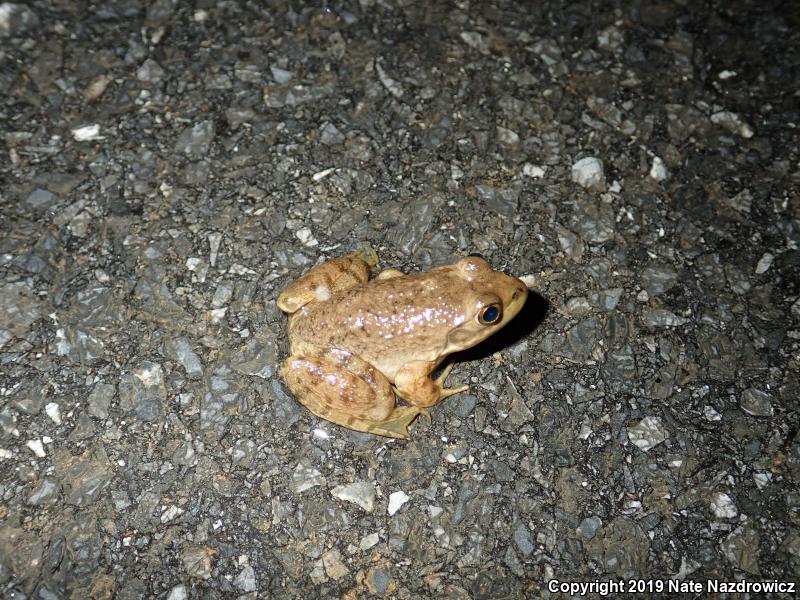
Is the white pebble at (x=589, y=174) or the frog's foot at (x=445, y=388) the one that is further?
the white pebble at (x=589, y=174)

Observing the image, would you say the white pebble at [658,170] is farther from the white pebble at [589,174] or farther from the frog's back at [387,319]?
the frog's back at [387,319]

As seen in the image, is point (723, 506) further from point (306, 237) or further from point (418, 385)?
point (306, 237)

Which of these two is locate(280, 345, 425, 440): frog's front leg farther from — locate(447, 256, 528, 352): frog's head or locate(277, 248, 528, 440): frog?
locate(447, 256, 528, 352): frog's head

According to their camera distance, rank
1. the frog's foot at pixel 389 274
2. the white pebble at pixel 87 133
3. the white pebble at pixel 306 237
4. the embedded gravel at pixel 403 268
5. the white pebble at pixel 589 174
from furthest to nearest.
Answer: the white pebble at pixel 87 133
the white pebble at pixel 589 174
the white pebble at pixel 306 237
the frog's foot at pixel 389 274
the embedded gravel at pixel 403 268

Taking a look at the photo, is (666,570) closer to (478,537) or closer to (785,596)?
Answer: (785,596)

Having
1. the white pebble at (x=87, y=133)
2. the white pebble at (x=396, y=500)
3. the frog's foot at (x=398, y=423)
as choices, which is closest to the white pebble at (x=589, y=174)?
the frog's foot at (x=398, y=423)

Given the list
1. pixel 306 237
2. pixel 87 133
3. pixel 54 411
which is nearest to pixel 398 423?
pixel 306 237

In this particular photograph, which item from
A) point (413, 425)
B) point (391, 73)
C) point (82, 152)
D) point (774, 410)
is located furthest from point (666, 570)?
point (82, 152)

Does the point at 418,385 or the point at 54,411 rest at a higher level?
the point at 418,385
